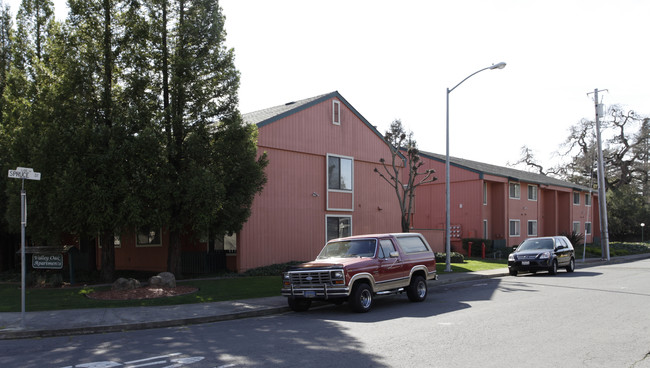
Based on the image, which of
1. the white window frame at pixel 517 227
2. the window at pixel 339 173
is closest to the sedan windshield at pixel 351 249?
the window at pixel 339 173

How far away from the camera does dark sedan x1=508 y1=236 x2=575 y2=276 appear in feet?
70.8

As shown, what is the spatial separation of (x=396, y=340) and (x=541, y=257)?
15.5 metres

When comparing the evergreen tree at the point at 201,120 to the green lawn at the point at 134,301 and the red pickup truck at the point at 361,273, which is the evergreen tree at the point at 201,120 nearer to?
the green lawn at the point at 134,301

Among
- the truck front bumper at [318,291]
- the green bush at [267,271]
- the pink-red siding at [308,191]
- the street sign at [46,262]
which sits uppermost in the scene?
the pink-red siding at [308,191]

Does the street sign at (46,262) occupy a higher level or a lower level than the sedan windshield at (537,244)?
higher

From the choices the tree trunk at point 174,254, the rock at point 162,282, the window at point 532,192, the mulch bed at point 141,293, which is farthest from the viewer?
the window at point 532,192

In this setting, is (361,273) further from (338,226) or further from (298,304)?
(338,226)

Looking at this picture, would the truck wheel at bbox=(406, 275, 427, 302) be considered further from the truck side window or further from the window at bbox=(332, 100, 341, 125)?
the window at bbox=(332, 100, 341, 125)

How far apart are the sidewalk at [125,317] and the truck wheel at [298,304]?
0.34 metres

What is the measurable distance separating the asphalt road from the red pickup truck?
0.47m

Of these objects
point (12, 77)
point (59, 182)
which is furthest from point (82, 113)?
point (12, 77)

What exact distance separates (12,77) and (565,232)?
41766 millimetres

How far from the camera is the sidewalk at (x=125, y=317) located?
386 inches

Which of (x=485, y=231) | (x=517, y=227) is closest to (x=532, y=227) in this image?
(x=517, y=227)
